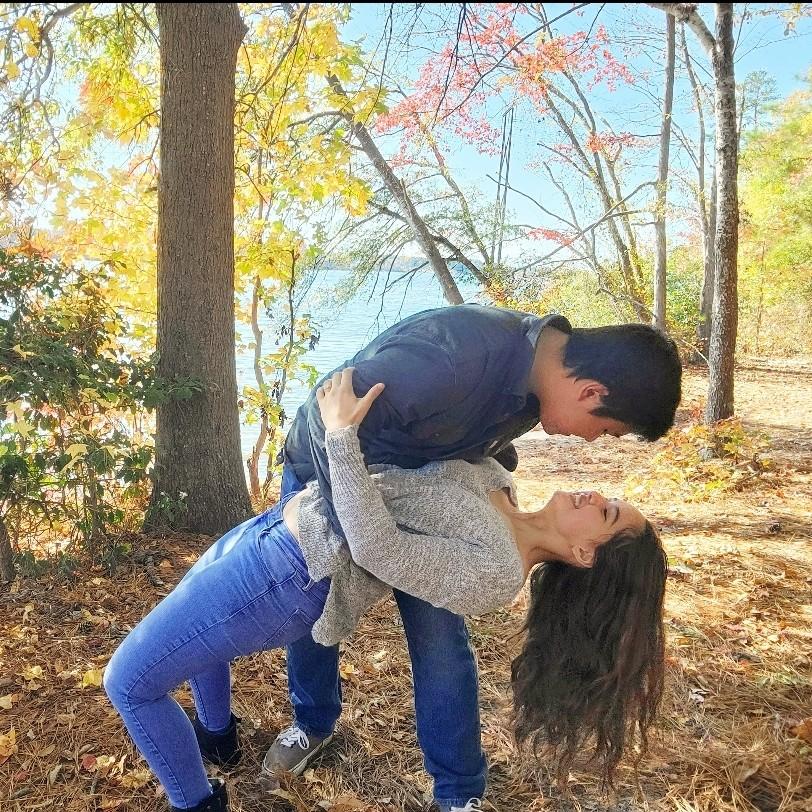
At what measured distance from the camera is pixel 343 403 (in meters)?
1.23

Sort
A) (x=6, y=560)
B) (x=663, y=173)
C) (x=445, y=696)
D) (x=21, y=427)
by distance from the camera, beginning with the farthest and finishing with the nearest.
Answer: (x=663, y=173)
(x=6, y=560)
(x=21, y=427)
(x=445, y=696)

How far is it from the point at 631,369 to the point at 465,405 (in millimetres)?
359

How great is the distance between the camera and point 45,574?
2586 millimetres

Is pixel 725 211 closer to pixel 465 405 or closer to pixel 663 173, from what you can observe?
pixel 465 405

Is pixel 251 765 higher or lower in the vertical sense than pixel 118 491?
lower

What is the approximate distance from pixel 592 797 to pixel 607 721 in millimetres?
284

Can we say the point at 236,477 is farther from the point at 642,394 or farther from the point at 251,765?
the point at 642,394

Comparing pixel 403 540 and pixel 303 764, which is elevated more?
pixel 403 540

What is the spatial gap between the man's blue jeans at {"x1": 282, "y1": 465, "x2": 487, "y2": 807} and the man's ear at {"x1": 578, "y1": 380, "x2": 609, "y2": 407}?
555 mm

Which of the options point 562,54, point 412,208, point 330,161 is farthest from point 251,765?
point 562,54

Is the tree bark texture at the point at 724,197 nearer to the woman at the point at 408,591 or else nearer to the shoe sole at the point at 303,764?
the woman at the point at 408,591

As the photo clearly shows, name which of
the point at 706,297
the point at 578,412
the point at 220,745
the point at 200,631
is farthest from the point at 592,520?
the point at 706,297

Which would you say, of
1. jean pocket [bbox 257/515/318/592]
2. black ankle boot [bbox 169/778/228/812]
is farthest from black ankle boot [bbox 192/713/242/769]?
jean pocket [bbox 257/515/318/592]

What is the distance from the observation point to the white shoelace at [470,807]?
155 centimetres
